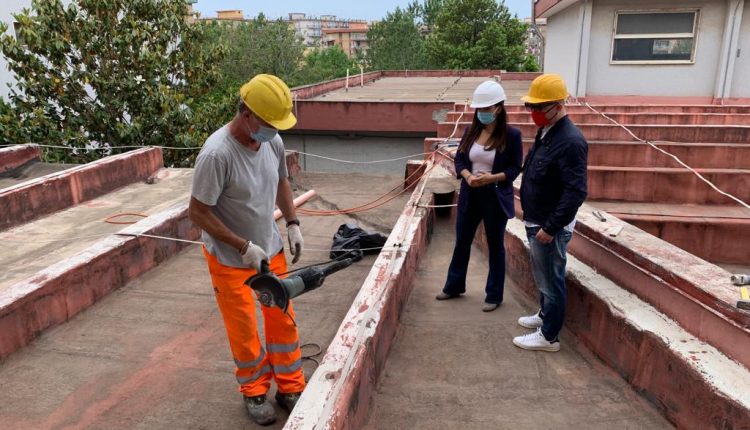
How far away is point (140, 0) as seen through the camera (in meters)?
10.9

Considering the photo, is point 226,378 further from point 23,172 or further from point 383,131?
point 383,131

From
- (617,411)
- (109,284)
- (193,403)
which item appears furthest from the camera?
(109,284)

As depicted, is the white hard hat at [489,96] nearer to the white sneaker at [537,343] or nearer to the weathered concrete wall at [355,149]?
the white sneaker at [537,343]

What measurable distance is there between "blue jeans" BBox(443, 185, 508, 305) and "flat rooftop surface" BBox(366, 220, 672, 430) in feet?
0.69

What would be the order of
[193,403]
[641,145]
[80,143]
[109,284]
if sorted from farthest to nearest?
1. [80,143]
2. [641,145]
3. [109,284]
4. [193,403]

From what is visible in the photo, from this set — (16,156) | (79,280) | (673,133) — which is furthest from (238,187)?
(16,156)

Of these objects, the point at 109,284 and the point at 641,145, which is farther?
the point at 641,145

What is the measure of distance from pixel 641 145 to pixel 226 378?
6.21 m

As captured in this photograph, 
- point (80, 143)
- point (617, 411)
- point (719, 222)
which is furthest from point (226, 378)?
point (80, 143)

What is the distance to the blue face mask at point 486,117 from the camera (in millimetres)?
3768

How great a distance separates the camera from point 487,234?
4.07 metres

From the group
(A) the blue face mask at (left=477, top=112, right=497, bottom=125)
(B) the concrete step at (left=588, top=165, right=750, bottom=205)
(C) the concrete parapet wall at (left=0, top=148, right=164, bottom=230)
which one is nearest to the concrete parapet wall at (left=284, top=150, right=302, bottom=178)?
(C) the concrete parapet wall at (left=0, top=148, right=164, bottom=230)

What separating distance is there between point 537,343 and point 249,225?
2130mm

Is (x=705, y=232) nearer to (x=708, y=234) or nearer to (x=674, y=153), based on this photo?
(x=708, y=234)
